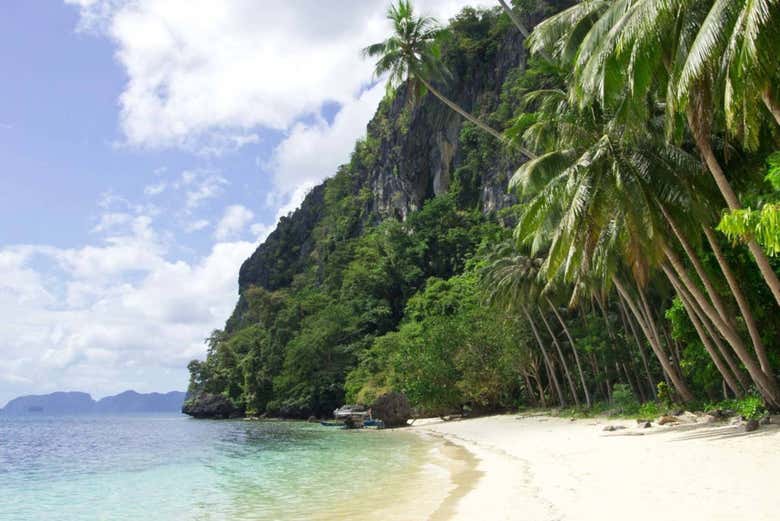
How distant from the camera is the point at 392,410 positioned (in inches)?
1460

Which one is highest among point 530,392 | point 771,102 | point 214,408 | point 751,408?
point 771,102

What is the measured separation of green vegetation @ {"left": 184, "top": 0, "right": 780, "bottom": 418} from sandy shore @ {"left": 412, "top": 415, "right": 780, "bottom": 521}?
9.13ft

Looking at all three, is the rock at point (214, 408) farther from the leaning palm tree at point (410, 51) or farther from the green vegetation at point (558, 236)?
the leaning palm tree at point (410, 51)

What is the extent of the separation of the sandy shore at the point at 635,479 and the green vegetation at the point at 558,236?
9.13 feet

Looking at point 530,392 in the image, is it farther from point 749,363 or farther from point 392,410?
point 749,363

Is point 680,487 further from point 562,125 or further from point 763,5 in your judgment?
point 562,125

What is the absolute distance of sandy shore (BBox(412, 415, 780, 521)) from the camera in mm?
6926

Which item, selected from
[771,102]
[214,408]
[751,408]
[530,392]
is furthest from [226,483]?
[214,408]

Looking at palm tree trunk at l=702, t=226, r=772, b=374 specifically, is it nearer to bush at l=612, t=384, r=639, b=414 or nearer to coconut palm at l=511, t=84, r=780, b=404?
coconut palm at l=511, t=84, r=780, b=404

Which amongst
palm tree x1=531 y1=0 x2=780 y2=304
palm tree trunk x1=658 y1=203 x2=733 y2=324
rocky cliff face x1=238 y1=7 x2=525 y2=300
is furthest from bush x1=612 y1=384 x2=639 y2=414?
rocky cliff face x1=238 y1=7 x2=525 y2=300

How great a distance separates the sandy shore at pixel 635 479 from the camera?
6926 millimetres

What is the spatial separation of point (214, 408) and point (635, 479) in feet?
234

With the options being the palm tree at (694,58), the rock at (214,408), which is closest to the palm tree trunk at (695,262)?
the palm tree at (694,58)

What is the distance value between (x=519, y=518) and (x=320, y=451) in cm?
1703
